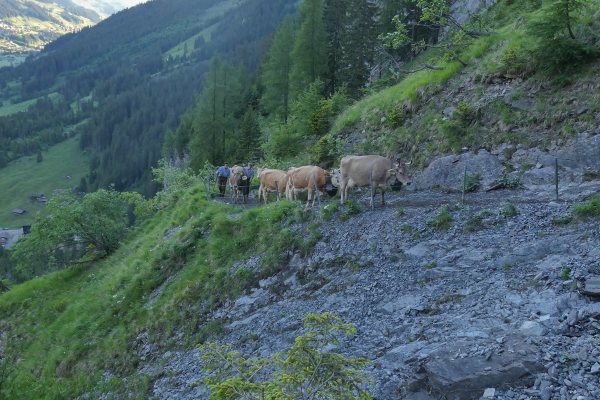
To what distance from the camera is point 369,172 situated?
1650 cm

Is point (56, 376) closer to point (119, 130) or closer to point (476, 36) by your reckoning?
point (476, 36)

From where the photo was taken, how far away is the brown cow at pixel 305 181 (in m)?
18.2

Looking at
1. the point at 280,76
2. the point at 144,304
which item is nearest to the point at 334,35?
the point at 280,76

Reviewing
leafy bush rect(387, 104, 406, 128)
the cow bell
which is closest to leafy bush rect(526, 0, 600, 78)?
leafy bush rect(387, 104, 406, 128)

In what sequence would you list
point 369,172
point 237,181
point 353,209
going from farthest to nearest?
point 237,181
point 369,172
point 353,209

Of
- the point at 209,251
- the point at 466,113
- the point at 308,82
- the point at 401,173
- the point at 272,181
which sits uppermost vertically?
the point at 308,82

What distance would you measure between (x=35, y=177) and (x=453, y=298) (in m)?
192

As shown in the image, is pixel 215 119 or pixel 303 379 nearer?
pixel 303 379

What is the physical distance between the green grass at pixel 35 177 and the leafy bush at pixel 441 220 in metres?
163

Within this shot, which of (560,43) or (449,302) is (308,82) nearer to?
(560,43)

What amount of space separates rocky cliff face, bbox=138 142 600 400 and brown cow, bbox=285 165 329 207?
8.64ft

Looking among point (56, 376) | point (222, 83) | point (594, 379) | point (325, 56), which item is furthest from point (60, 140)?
point (594, 379)

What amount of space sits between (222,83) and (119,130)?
14698 centimetres

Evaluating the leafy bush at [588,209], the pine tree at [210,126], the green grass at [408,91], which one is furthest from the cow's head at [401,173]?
the pine tree at [210,126]
